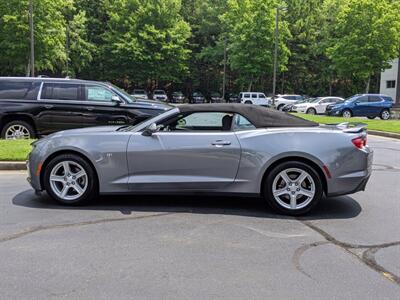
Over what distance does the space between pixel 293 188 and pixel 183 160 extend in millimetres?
1427

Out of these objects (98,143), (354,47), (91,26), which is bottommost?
(98,143)

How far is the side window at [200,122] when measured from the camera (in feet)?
21.4

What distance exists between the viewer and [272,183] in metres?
6.21

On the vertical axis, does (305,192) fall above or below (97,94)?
below

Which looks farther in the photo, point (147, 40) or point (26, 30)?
point (147, 40)

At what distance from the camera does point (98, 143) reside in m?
6.43

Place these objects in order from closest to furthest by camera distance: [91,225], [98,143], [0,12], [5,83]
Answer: [91,225], [98,143], [5,83], [0,12]

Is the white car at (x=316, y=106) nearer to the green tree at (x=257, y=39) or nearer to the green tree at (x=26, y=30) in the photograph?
the green tree at (x=257, y=39)

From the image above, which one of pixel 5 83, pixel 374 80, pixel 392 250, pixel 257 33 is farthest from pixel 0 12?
pixel 374 80

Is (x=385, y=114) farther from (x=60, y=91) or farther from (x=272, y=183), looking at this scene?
(x=272, y=183)

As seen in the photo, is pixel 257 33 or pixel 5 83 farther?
pixel 257 33

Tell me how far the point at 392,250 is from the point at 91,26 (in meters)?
56.6

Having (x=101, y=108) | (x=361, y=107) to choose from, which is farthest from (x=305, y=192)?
(x=361, y=107)

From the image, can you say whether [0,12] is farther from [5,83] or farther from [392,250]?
[392,250]
